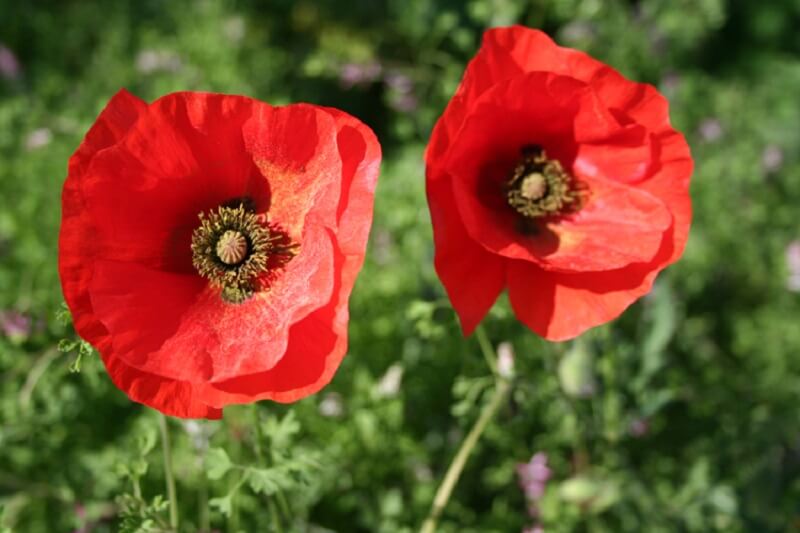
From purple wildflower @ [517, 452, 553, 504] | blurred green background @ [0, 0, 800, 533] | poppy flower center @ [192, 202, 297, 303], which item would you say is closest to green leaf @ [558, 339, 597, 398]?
blurred green background @ [0, 0, 800, 533]

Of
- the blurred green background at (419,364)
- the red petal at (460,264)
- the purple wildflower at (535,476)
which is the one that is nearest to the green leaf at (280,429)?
the blurred green background at (419,364)

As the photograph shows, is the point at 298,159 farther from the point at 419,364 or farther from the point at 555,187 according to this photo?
the point at 419,364

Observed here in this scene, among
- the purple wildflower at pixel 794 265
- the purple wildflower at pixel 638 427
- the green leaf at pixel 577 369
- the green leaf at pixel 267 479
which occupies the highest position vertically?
the green leaf at pixel 267 479

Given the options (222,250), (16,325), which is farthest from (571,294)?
(16,325)

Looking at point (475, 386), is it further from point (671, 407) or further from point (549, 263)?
point (671, 407)

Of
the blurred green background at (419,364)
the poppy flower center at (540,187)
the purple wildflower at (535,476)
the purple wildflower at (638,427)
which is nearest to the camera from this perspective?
the poppy flower center at (540,187)

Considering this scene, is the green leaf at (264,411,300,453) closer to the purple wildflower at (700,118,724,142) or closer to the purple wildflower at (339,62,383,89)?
the purple wildflower at (339,62,383,89)

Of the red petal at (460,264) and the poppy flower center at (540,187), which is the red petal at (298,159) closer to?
the red petal at (460,264)

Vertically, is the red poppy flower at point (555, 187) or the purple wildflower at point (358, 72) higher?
the red poppy flower at point (555, 187)
